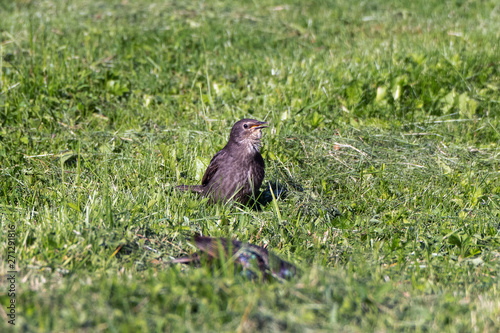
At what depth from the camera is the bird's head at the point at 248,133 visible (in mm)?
5180

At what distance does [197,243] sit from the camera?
12.3ft

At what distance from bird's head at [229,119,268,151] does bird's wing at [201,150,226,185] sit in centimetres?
22

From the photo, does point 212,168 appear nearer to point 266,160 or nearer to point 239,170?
point 239,170

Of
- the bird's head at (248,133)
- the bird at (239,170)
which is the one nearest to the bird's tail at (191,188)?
the bird at (239,170)

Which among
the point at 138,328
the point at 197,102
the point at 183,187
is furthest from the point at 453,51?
the point at 138,328

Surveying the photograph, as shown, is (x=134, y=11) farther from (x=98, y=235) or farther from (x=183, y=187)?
(x=98, y=235)

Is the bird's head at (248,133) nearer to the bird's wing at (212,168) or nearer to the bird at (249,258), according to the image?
the bird's wing at (212,168)

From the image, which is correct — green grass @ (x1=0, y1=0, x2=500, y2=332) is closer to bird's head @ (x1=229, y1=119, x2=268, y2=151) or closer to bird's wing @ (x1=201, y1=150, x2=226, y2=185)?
bird's wing @ (x1=201, y1=150, x2=226, y2=185)

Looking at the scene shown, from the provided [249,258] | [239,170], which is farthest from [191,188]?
[249,258]

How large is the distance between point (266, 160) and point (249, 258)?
234 cm

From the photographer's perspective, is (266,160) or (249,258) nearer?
(249,258)

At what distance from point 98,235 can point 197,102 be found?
3717mm

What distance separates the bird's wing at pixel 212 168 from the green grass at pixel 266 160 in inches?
9.8

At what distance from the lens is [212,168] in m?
5.29
